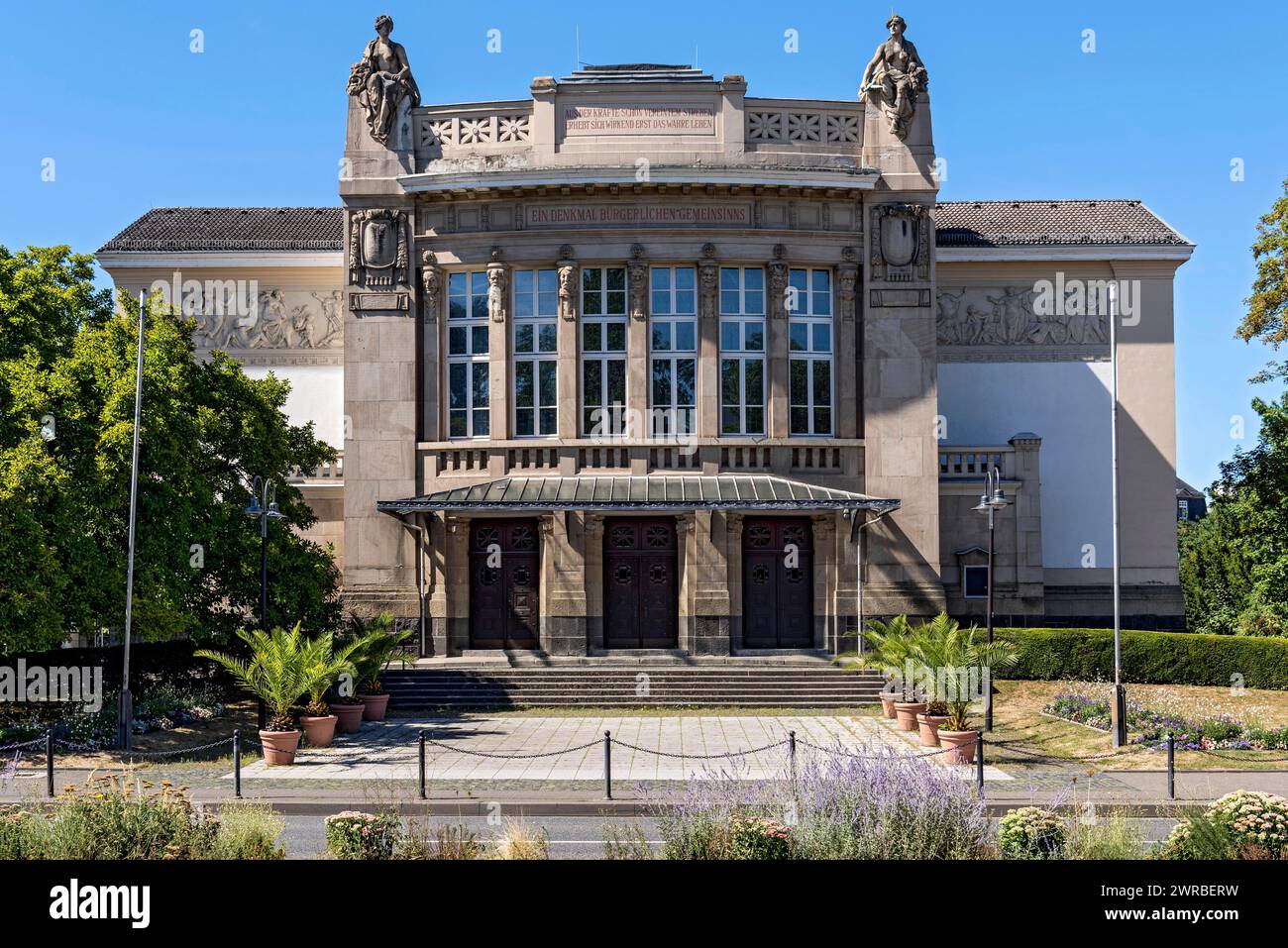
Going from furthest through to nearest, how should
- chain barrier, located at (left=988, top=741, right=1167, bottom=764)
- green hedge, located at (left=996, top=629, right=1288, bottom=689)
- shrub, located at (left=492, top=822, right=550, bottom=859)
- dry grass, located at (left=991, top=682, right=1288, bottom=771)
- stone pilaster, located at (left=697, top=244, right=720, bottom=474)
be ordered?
stone pilaster, located at (left=697, top=244, right=720, bottom=474), green hedge, located at (left=996, top=629, right=1288, bottom=689), chain barrier, located at (left=988, top=741, right=1167, bottom=764), dry grass, located at (left=991, top=682, right=1288, bottom=771), shrub, located at (left=492, top=822, right=550, bottom=859)

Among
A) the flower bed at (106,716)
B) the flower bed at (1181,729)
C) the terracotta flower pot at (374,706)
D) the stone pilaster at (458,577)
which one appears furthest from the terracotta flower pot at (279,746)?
the flower bed at (1181,729)

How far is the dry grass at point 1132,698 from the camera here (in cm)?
2186

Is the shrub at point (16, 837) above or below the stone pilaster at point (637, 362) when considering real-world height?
below

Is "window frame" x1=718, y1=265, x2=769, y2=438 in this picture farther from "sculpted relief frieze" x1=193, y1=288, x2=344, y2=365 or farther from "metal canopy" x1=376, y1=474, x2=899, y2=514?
"sculpted relief frieze" x1=193, y1=288, x2=344, y2=365

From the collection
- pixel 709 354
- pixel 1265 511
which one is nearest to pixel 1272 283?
pixel 1265 511

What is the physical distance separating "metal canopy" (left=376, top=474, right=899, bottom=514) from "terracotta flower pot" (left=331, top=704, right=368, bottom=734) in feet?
22.6

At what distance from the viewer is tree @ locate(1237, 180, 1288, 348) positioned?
34.9 metres

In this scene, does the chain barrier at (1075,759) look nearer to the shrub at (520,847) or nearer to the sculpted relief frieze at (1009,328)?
the shrub at (520,847)

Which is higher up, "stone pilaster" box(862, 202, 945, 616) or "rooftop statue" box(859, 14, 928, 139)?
"rooftop statue" box(859, 14, 928, 139)

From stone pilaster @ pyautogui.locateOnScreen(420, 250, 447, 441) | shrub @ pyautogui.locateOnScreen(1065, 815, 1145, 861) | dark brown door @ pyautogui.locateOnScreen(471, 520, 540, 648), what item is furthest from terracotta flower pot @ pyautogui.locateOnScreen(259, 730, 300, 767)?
shrub @ pyautogui.locateOnScreen(1065, 815, 1145, 861)

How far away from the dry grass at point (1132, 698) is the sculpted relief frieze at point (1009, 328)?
40.8 ft
